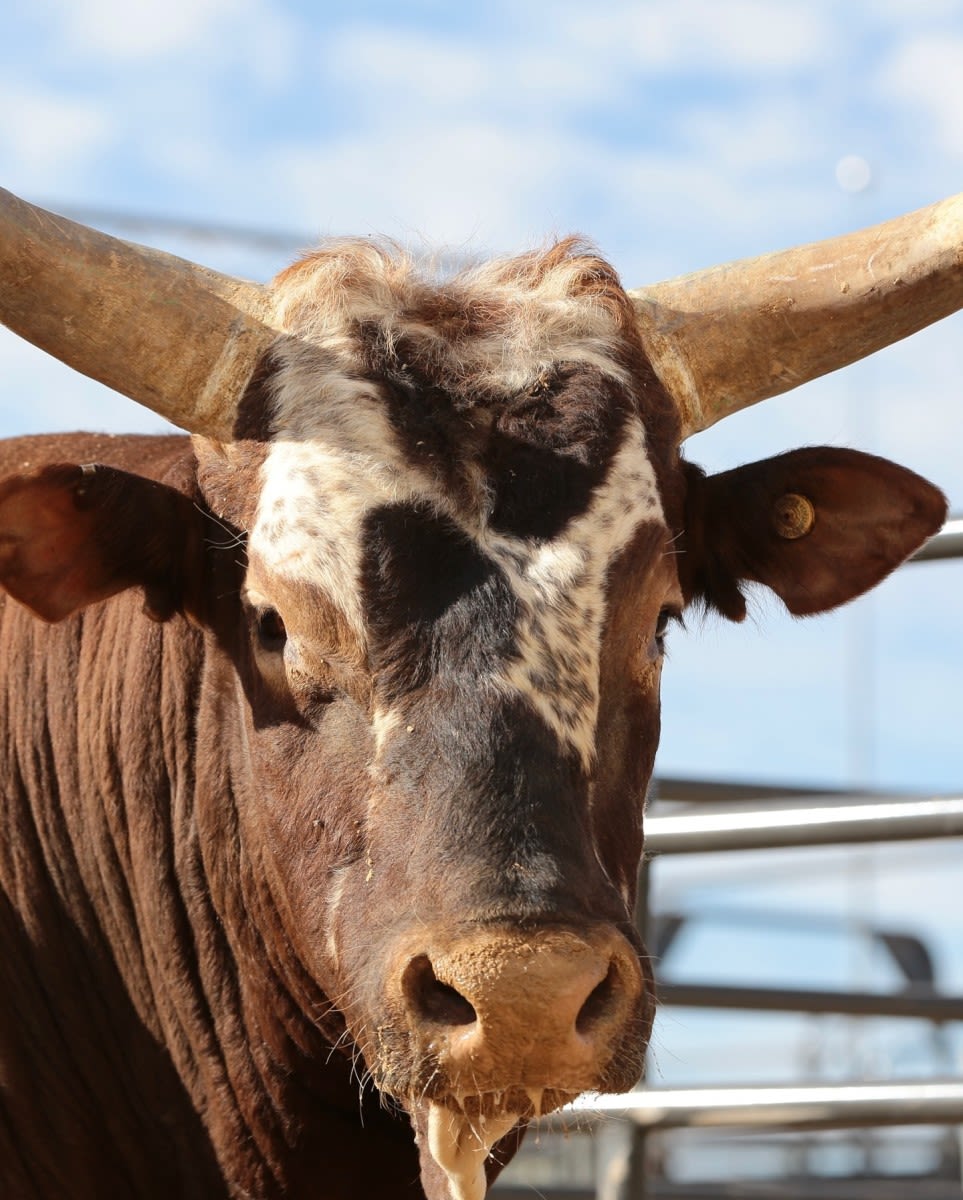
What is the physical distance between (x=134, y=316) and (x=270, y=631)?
0.78m

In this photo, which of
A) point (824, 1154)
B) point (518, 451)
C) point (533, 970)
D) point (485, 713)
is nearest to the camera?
point (533, 970)

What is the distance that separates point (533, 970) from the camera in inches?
129

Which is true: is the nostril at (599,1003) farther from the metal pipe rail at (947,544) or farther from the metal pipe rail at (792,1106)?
the metal pipe rail at (947,544)

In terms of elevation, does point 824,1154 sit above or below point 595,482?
below

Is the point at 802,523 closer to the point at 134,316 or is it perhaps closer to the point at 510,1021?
the point at 134,316

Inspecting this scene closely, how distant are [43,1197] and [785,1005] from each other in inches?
118

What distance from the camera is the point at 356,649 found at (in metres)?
3.87

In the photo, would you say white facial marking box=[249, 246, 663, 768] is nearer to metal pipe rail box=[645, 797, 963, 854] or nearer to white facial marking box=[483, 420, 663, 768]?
white facial marking box=[483, 420, 663, 768]

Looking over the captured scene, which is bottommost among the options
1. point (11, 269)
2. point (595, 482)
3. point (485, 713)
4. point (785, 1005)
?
point (785, 1005)

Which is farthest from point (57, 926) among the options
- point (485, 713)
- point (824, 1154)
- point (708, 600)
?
point (824, 1154)

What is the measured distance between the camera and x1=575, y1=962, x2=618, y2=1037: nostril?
3398mm

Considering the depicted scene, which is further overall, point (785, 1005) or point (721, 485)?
point (785, 1005)

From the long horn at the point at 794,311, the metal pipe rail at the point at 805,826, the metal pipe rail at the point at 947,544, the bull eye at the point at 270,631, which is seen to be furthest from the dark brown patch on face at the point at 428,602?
the metal pipe rail at the point at 947,544

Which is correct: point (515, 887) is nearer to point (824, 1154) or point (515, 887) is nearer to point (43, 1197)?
point (43, 1197)
